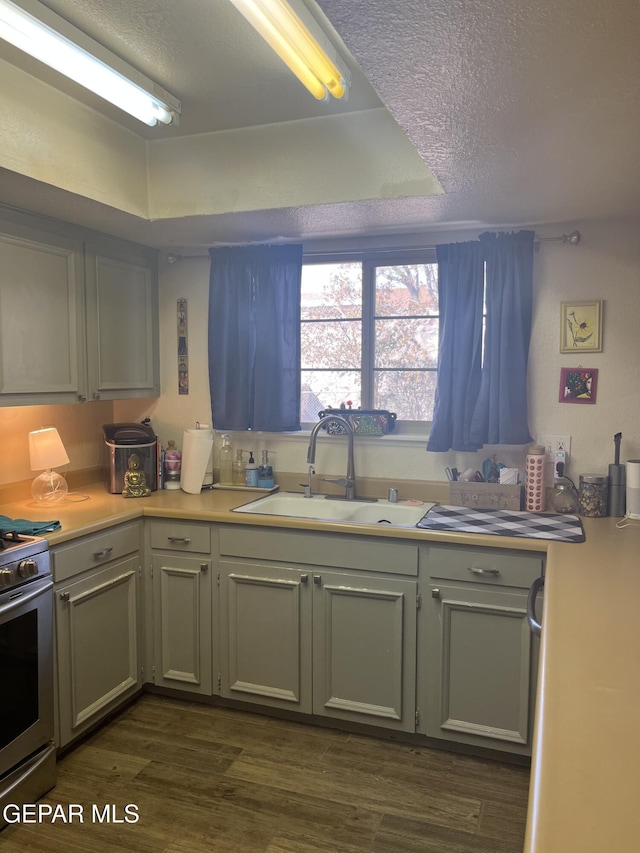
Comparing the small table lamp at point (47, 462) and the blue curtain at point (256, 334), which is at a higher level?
the blue curtain at point (256, 334)

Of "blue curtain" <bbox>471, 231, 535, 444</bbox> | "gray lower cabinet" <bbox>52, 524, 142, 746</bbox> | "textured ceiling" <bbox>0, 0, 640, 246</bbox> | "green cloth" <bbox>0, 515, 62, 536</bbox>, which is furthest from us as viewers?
"blue curtain" <bbox>471, 231, 535, 444</bbox>

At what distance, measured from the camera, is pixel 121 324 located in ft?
10.1

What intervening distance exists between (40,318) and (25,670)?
1.34 meters

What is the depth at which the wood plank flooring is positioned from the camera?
6.61 feet

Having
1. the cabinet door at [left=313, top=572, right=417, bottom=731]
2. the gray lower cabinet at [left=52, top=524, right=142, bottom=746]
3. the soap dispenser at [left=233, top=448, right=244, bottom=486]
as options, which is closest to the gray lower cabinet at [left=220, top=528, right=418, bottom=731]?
the cabinet door at [left=313, top=572, right=417, bottom=731]

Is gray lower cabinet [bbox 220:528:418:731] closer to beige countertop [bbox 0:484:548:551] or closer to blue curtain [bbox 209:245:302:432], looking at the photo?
beige countertop [bbox 0:484:548:551]

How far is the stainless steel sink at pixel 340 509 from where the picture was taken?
2.87m

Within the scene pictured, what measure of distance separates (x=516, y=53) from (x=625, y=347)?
1.69 m

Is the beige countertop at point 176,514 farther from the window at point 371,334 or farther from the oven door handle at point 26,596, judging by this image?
the window at point 371,334

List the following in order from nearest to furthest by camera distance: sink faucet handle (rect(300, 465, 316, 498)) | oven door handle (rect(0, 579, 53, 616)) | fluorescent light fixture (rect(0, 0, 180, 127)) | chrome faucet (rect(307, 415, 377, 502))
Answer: fluorescent light fixture (rect(0, 0, 180, 127)), oven door handle (rect(0, 579, 53, 616)), chrome faucet (rect(307, 415, 377, 502)), sink faucet handle (rect(300, 465, 316, 498))

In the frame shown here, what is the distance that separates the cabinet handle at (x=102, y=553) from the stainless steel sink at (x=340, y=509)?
0.55 m

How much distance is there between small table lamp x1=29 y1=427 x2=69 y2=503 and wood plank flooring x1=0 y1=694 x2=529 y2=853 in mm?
1011

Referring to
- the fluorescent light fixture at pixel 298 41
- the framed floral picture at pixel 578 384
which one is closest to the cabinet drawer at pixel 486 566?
the framed floral picture at pixel 578 384

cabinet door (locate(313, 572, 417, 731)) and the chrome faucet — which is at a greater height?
the chrome faucet
